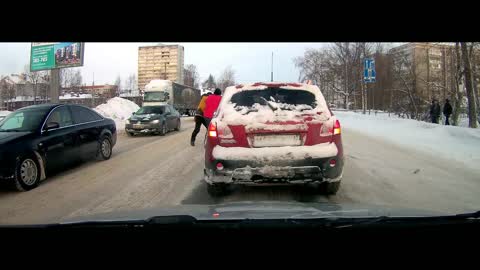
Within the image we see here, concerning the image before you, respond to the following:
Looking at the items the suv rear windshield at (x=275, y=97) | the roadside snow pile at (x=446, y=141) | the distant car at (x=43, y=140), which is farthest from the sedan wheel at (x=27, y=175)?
the roadside snow pile at (x=446, y=141)

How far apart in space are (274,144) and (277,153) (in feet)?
0.46

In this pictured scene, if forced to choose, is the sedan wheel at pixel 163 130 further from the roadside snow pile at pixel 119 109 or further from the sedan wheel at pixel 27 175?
the sedan wheel at pixel 27 175

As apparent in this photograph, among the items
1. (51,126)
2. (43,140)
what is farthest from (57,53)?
(43,140)

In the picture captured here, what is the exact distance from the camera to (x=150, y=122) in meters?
16.4

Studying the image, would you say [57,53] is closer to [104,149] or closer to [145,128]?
[104,149]

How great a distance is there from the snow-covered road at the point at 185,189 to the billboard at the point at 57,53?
2057 millimetres

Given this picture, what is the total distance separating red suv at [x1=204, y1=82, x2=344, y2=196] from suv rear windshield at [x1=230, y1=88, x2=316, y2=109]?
13 mm

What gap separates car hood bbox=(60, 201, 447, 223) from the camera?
282cm

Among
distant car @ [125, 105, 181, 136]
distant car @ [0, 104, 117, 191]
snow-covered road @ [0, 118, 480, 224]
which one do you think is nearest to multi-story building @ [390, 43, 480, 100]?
distant car @ [125, 105, 181, 136]

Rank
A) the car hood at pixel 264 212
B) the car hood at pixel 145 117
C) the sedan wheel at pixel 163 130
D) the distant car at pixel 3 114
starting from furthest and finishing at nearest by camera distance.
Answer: the sedan wheel at pixel 163 130 → the car hood at pixel 145 117 → the distant car at pixel 3 114 → the car hood at pixel 264 212

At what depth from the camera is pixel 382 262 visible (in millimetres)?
2039

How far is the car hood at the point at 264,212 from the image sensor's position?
2.82 metres
